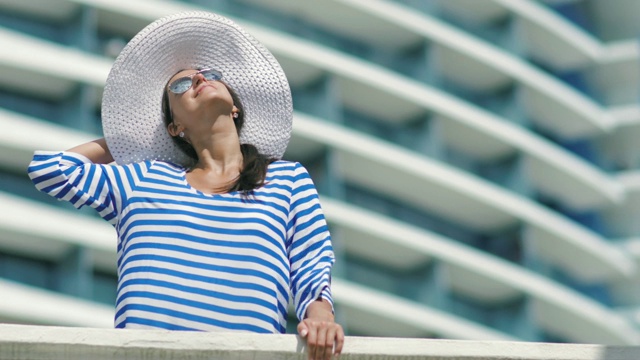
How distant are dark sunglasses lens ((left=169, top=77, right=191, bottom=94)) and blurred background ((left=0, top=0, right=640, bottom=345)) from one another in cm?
2831

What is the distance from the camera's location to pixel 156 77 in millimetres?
6754

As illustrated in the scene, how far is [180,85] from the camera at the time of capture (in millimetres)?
6508

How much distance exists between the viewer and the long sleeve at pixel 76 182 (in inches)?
240

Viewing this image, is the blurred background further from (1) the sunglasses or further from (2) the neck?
(2) the neck

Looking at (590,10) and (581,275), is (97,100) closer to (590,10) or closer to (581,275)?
(581,275)

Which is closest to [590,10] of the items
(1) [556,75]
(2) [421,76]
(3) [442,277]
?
(1) [556,75]

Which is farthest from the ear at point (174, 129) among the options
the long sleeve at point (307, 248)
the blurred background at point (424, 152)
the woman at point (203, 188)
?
the blurred background at point (424, 152)

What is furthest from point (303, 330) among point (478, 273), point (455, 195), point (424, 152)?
point (424, 152)

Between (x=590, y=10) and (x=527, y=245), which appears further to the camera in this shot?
(x=590, y=10)

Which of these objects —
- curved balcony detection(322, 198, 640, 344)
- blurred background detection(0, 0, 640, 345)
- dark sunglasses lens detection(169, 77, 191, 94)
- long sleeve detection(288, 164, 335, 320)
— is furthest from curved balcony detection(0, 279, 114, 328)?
long sleeve detection(288, 164, 335, 320)

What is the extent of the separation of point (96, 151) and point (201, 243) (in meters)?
0.94

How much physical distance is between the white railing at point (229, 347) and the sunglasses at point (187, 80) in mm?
1724

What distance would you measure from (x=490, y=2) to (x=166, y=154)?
45938mm

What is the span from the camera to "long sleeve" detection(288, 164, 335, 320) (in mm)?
5911
